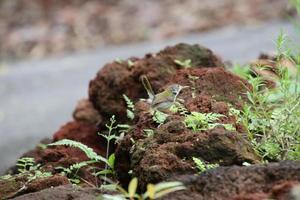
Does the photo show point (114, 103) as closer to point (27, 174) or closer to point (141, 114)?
point (141, 114)

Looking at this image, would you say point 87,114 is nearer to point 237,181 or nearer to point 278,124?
point 278,124

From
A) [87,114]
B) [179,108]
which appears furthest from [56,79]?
[179,108]

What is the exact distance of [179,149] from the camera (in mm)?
2258

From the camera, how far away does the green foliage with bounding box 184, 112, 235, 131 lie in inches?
94.3

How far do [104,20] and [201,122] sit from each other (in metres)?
11.0

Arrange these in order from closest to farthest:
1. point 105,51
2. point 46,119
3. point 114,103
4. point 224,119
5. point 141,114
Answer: point 224,119 → point 141,114 → point 114,103 → point 46,119 → point 105,51

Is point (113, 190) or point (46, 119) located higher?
point (113, 190)

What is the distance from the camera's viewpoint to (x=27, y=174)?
2576 mm

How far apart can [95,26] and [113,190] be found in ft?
36.0

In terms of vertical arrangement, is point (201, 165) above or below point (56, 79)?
above

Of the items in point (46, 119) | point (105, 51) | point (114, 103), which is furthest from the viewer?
point (105, 51)

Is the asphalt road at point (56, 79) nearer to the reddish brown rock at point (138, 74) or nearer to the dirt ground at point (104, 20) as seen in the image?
the dirt ground at point (104, 20)

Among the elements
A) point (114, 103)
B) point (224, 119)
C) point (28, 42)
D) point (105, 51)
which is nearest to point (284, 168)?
point (224, 119)

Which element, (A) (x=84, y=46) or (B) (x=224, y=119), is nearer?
(B) (x=224, y=119)
